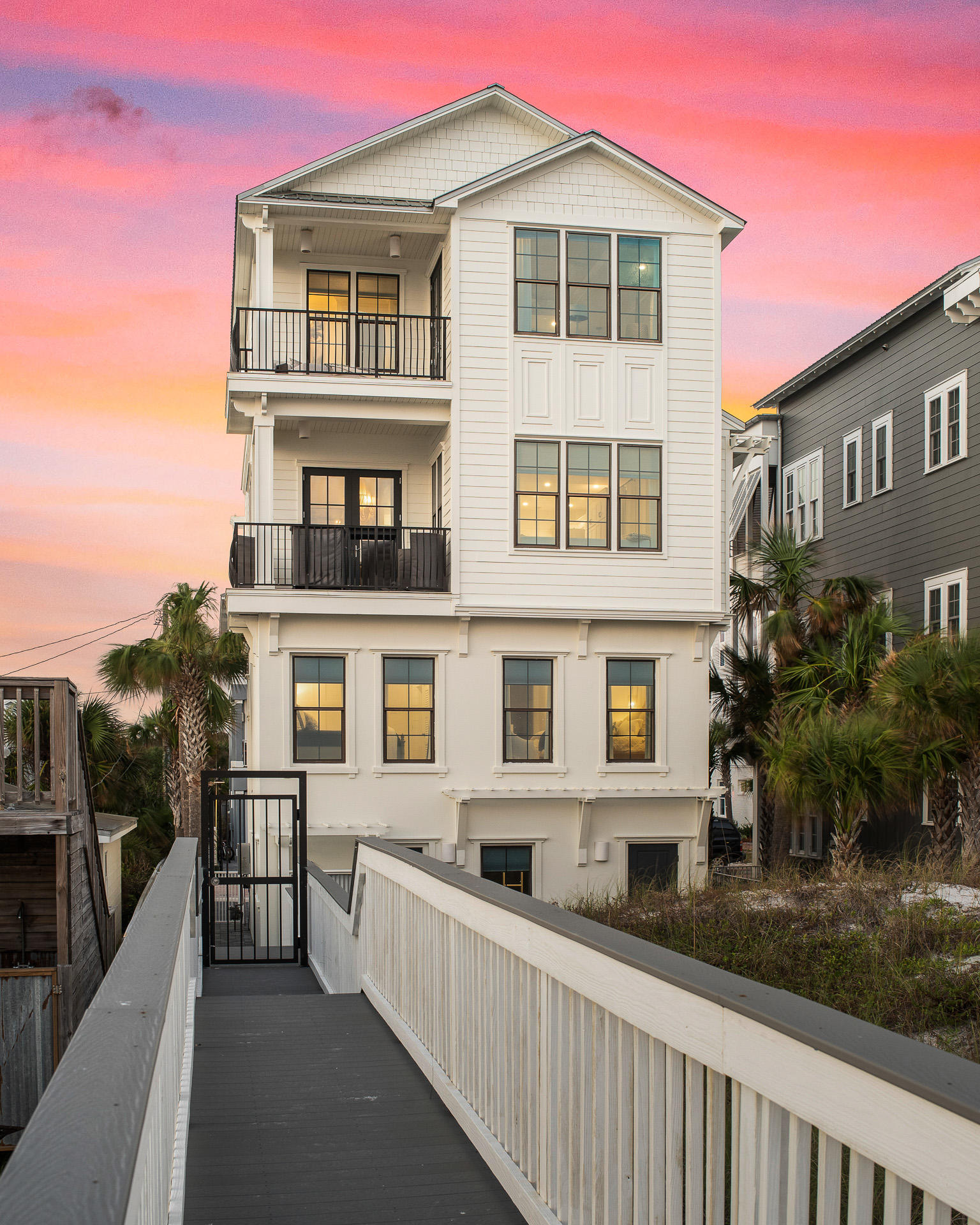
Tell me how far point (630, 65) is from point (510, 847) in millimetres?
15897

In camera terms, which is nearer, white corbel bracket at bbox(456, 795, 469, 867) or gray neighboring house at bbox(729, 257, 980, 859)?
white corbel bracket at bbox(456, 795, 469, 867)

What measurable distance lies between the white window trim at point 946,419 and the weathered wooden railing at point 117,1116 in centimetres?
2041

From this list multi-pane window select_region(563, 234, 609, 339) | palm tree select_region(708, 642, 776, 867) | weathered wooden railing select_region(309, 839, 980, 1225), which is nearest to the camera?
weathered wooden railing select_region(309, 839, 980, 1225)

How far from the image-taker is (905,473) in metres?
24.2

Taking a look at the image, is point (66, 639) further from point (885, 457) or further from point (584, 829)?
point (885, 457)

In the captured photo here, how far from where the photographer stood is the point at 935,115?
77.9 ft

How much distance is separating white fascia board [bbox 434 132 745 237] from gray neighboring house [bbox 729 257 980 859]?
13.6 ft

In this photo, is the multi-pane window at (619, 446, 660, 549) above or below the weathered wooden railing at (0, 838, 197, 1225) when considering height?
above

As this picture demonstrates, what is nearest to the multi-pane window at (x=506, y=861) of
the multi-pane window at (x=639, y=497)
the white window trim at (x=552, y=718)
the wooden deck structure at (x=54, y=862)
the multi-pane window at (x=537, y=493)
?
the white window trim at (x=552, y=718)

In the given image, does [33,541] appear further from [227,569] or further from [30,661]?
[227,569]

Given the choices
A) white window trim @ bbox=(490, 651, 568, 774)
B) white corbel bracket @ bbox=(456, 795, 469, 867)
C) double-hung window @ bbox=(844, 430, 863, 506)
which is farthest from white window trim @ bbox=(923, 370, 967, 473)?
white corbel bracket @ bbox=(456, 795, 469, 867)

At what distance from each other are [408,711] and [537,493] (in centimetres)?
431

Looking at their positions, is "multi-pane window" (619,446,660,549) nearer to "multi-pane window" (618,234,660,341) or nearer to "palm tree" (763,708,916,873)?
"multi-pane window" (618,234,660,341)

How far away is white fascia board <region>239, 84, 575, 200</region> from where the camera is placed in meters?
19.9
